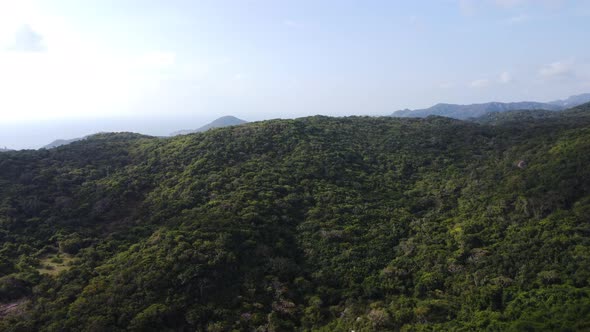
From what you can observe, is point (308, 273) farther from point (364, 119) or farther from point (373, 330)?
point (364, 119)

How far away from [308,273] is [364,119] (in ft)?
144

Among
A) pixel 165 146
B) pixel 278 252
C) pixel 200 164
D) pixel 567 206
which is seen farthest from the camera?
pixel 165 146

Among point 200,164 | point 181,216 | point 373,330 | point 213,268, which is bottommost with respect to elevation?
point 373,330

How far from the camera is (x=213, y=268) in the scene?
80.1 ft

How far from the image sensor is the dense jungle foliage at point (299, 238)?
20.6m

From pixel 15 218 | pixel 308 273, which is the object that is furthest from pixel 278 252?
pixel 15 218

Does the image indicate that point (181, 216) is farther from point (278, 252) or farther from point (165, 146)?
point (165, 146)

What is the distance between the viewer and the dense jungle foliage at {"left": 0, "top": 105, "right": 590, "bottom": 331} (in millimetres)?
20594

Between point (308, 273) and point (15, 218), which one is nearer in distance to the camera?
point (308, 273)

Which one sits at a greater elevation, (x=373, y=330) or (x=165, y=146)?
(x=165, y=146)

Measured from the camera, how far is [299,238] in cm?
2939

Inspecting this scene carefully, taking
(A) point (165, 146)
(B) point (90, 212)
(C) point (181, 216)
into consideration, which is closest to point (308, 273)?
(C) point (181, 216)

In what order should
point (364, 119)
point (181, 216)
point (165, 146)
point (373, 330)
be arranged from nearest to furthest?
point (373, 330), point (181, 216), point (165, 146), point (364, 119)

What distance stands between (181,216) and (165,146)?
1785 centimetres
